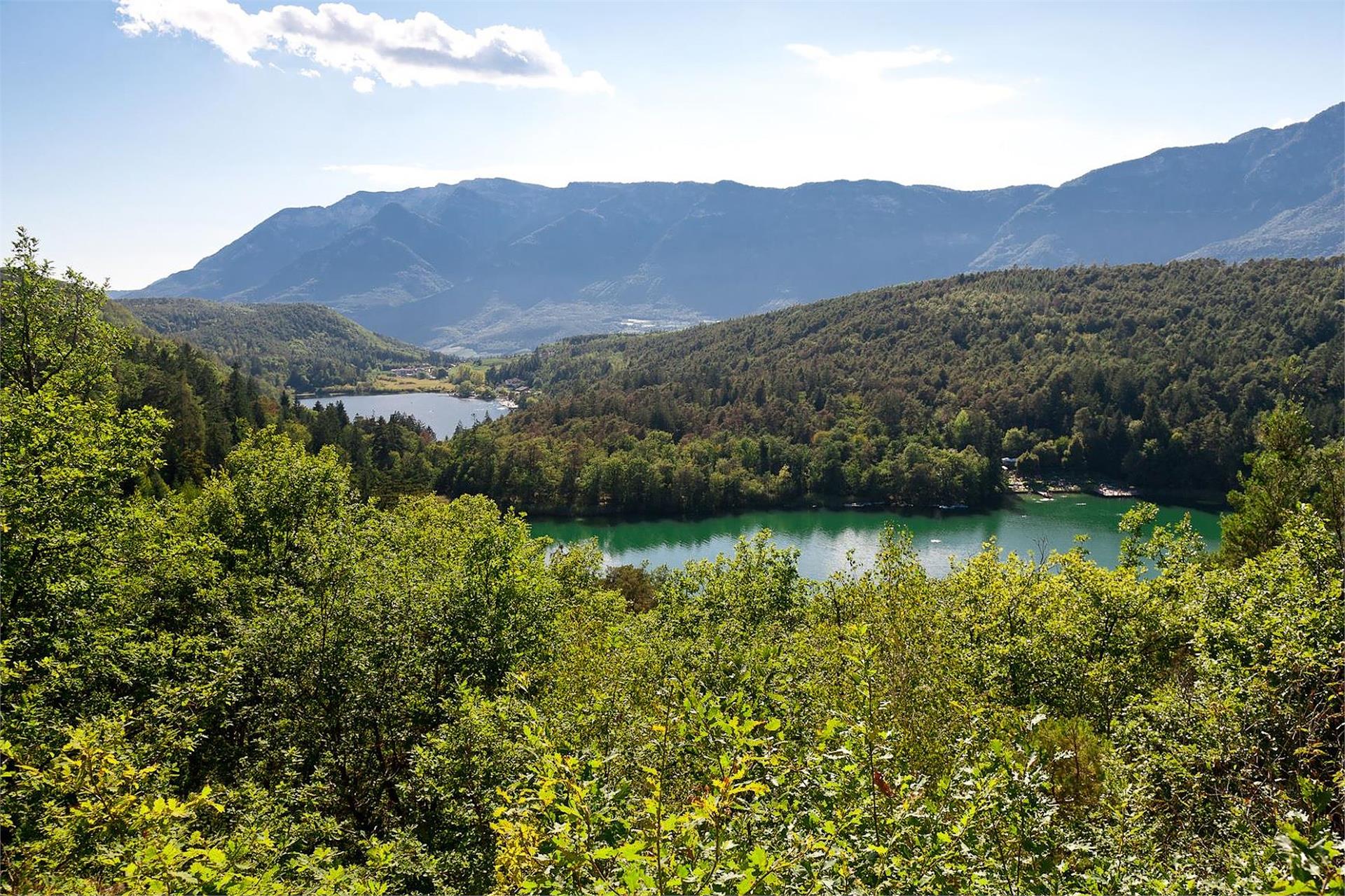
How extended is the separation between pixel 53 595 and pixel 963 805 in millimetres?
14070

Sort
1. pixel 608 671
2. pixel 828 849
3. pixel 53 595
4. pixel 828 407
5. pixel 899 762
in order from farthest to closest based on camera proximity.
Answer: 1. pixel 828 407
2. pixel 608 671
3. pixel 53 595
4. pixel 899 762
5. pixel 828 849

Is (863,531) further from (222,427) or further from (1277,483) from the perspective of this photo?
(222,427)

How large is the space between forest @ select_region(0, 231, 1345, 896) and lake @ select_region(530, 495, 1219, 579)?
52.5 m

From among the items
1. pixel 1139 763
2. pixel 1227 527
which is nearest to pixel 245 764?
pixel 1139 763

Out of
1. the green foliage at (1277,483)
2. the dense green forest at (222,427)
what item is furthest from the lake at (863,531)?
the green foliage at (1277,483)

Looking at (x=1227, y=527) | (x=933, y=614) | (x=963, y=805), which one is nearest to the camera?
(x=963, y=805)

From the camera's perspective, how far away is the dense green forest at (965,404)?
102m

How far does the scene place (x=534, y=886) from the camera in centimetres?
534

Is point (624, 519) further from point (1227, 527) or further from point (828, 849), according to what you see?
point (828, 849)

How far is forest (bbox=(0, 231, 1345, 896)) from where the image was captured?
19.3ft

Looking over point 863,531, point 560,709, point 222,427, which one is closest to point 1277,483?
point 560,709

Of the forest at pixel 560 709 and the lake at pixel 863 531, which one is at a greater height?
the forest at pixel 560 709

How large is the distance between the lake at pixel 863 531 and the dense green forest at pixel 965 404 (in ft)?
15.7

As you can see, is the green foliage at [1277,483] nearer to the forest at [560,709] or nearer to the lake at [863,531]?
the forest at [560,709]
